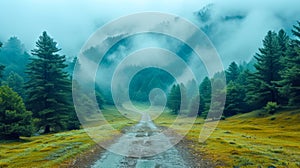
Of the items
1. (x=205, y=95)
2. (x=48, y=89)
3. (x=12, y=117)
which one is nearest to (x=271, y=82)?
(x=205, y=95)

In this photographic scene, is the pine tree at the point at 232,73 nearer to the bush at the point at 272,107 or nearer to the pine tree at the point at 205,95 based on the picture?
the pine tree at the point at 205,95

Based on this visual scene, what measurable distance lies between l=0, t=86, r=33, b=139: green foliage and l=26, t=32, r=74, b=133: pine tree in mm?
9855

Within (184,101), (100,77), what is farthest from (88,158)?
(100,77)

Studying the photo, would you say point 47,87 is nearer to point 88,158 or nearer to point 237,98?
point 88,158

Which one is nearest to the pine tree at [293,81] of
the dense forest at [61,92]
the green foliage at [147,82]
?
the dense forest at [61,92]

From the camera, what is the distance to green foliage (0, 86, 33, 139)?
33719 millimetres

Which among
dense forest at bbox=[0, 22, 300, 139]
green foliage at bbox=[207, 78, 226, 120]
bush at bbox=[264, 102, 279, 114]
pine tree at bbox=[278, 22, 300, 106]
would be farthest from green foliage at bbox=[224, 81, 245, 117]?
pine tree at bbox=[278, 22, 300, 106]

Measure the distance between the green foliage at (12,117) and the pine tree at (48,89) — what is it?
9855 mm

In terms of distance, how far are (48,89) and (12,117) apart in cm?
1535

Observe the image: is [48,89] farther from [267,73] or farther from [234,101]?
[234,101]

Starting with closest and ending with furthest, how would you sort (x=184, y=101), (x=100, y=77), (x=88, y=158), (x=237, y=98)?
(x=88, y=158) → (x=237, y=98) → (x=184, y=101) → (x=100, y=77)

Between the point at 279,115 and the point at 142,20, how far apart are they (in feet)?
131

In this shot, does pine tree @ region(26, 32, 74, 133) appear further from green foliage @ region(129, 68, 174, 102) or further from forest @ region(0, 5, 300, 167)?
green foliage @ region(129, 68, 174, 102)

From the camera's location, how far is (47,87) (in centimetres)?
4866
